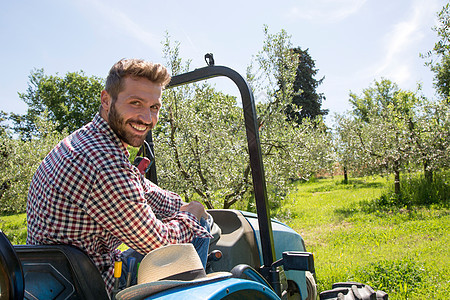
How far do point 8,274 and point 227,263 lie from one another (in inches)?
47.4

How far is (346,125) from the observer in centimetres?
1666

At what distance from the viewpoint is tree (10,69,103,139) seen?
28062 millimetres

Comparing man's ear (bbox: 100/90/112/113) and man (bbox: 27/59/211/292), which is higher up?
man's ear (bbox: 100/90/112/113)

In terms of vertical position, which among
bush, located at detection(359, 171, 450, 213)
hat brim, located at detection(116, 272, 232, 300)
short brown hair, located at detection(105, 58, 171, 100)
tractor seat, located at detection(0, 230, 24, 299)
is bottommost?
bush, located at detection(359, 171, 450, 213)

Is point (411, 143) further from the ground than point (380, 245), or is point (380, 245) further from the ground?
point (411, 143)

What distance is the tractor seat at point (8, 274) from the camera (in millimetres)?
854

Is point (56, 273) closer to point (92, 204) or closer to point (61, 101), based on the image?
point (92, 204)

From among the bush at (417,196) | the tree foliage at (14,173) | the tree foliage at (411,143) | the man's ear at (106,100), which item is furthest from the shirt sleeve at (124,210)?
the tree foliage at (411,143)

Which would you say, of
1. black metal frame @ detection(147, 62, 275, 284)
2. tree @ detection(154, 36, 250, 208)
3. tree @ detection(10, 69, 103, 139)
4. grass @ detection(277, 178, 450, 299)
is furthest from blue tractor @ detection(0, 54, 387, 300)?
tree @ detection(10, 69, 103, 139)

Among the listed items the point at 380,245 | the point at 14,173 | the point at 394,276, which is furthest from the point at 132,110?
the point at 14,173

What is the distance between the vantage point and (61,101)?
2953 cm

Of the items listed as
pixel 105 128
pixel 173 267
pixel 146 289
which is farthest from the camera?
pixel 105 128

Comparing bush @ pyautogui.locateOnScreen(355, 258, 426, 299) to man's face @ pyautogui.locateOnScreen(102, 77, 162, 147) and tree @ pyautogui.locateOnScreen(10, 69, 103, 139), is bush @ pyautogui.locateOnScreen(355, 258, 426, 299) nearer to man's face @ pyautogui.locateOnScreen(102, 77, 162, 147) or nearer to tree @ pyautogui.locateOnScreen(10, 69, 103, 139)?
man's face @ pyautogui.locateOnScreen(102, 77, 162, 147)

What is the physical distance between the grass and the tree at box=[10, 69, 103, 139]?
23577 millimetres
